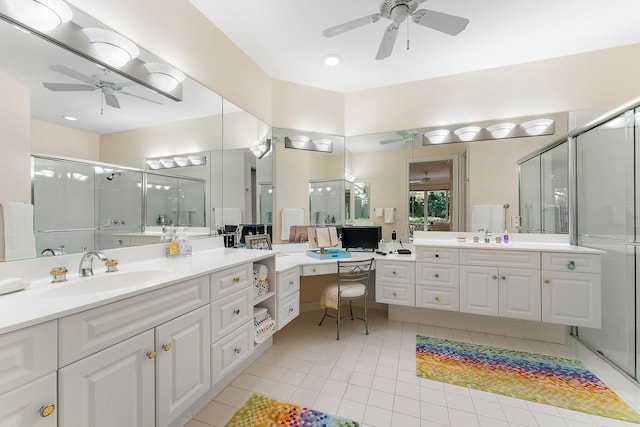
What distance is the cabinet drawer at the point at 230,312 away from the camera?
159cm

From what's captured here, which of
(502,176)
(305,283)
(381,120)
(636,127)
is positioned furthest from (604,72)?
(305,283)

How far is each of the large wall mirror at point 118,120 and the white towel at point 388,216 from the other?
66.0 inches

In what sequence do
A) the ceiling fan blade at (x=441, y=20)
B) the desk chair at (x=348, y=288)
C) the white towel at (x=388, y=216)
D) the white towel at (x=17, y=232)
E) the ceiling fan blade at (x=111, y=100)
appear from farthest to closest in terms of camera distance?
1. the white towel at (x=388, y=216)
2. the desk chair at (x=348, y=288)
3. the ceiling fan blade at (x=441, y=20)
4. the ceiling fan blade at (x=111, y=100)
5. the white towel at (x=17, y=232)

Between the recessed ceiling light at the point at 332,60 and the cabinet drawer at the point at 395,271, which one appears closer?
the recessed ceiling light at the point at 332,60

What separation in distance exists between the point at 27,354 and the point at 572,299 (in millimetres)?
3466

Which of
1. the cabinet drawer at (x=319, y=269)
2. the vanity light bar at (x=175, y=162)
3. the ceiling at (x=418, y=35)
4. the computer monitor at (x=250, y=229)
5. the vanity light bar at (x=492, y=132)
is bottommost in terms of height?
the cabinet drawer at (x=319, y=269)

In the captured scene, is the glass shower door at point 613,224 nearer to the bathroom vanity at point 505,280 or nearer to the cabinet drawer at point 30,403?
the bathroom vanity at point 505,280

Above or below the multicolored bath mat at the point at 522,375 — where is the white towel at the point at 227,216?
above

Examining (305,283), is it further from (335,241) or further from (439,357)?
(439,357)

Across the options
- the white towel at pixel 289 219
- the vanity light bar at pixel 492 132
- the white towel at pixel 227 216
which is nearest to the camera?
the white towel at pixel 227 216

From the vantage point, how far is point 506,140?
285cm

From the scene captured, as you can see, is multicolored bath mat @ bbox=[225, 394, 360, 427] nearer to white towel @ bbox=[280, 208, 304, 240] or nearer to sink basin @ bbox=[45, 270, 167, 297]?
sink basin @ bbox=[45, 270, 167, 297]

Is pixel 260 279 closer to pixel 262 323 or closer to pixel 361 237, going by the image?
pixel 262 323

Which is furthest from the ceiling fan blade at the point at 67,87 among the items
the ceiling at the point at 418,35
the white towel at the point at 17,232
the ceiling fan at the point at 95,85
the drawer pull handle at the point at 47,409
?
the drawer pull handle at the point at 47,409
